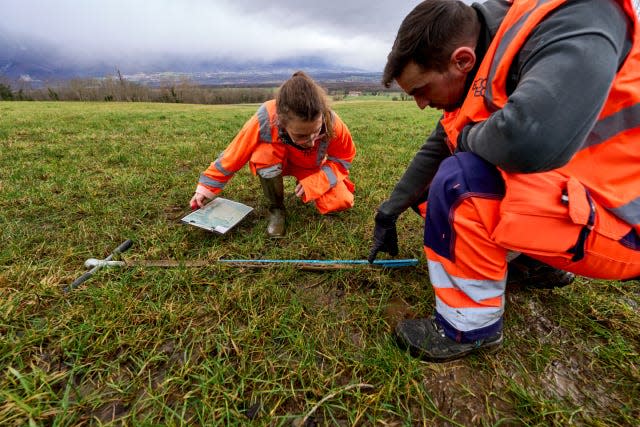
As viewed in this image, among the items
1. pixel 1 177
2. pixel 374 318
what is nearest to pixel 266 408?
pixel 374 318

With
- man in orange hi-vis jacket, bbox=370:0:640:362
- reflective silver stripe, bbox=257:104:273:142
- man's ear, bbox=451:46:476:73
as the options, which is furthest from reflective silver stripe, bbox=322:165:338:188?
man's ear, bbox=451:46:476:73

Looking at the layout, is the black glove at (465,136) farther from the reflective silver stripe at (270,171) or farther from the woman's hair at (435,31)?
the reflective silver stripe at (270,171)

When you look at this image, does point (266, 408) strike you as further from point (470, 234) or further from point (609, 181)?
point (609, 181)

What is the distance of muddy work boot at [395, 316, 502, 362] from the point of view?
5.07ft

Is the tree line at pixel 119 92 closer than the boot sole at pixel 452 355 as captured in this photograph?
No

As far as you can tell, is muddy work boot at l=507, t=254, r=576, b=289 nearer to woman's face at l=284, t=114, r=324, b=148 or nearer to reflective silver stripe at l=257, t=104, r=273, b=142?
woman's face at l=284, t=114, r=324, b=148

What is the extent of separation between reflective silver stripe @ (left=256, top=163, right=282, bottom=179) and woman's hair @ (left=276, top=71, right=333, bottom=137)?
0.44 metres

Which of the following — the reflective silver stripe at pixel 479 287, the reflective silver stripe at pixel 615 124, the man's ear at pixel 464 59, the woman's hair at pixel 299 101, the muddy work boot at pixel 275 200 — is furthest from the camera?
the muddy work boot at pixel 275 200

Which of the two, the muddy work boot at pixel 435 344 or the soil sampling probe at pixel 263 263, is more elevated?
the muddy work boot at pixel 435 344

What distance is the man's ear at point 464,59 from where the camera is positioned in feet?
4.44

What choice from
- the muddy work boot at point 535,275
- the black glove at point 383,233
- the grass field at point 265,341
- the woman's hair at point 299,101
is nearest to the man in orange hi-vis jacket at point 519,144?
the grass field at point 265,341

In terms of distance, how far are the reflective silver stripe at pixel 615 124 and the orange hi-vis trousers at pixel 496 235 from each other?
172mm

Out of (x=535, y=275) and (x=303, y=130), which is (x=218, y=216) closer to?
(x=303, y=130)

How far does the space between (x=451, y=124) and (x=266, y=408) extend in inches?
64.4
